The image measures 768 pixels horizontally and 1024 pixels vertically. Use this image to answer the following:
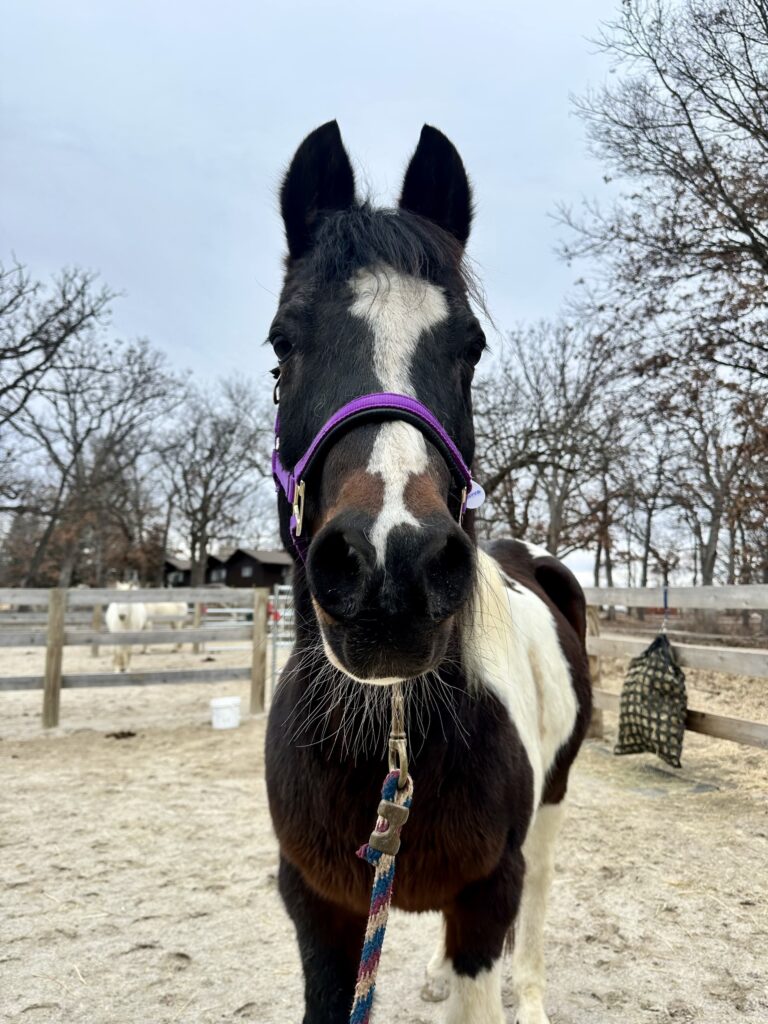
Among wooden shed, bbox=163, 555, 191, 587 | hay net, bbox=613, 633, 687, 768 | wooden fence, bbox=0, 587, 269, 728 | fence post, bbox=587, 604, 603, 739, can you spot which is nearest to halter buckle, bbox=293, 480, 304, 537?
hay net, bbox=613, 633, 687, 768

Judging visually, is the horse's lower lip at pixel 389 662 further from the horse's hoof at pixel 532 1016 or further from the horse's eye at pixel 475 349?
the horse's hoof at pixel 532 1016

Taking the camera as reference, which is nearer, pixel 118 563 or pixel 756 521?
pixel 756 521

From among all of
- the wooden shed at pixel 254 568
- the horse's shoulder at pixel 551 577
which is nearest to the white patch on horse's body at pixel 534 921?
the horse's shoulder at pixel 551 577

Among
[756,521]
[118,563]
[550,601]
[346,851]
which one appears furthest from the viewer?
[118,563]

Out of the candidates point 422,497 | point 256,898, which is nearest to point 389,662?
point 422,497

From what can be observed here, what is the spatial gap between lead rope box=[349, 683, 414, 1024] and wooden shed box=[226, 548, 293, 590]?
49.6 m

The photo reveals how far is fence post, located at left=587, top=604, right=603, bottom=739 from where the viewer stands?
742 centimetres

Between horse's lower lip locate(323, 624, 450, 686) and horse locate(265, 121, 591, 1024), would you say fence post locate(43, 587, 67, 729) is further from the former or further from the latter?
horse's lower lip locate(323, 624, 450, 686)

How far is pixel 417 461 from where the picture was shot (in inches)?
48.8

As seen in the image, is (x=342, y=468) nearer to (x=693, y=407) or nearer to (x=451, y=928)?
(x=451, y=928)

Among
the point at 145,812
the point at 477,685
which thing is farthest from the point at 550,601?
the point at 145,812

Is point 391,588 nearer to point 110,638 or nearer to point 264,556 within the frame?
point 110,638

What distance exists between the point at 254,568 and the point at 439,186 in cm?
5210

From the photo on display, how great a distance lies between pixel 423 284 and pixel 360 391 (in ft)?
1.47
